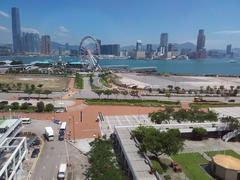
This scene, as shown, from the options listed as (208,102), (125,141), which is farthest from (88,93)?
(125,141)

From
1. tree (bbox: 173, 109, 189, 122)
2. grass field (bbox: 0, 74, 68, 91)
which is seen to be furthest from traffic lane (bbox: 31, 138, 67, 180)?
grass field (bbox: 0, 74, 68, 91)

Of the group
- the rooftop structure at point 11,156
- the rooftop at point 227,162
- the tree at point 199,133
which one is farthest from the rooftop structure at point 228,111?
the rooftop structure at point 11,156

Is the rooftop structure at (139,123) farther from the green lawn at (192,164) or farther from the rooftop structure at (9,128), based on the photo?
the rooftop structure at (9,128)

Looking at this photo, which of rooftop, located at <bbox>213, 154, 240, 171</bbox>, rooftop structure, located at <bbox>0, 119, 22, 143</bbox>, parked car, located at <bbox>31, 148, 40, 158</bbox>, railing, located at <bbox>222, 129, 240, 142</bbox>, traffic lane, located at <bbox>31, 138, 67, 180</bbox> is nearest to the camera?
rooftop, located at <bbox>213, 154, 240, 171</bbox>

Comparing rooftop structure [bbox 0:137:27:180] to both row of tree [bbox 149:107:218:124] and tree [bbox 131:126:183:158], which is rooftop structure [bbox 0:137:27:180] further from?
row of tree [bbox 149:107:218:124]

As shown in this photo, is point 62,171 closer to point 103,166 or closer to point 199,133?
point 103,166

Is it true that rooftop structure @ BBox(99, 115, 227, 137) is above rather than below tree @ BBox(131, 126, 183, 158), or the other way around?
below
